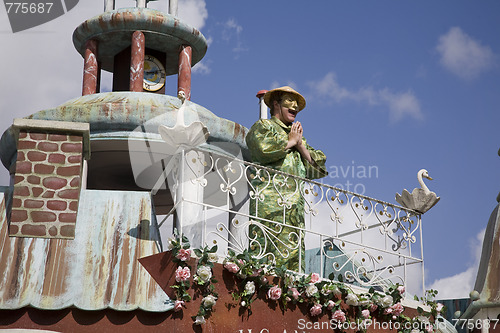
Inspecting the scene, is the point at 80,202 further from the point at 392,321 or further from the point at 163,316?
the point at 392,321

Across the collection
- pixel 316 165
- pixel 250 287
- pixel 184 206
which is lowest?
pixel 250 287

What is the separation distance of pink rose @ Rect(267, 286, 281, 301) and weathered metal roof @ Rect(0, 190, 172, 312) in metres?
1.04

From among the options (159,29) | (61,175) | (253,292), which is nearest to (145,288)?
(253,292)

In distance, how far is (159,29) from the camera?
1293 cm

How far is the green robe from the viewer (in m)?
9.34

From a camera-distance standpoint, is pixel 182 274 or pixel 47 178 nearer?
pixel 182 274

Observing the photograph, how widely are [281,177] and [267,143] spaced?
43cm

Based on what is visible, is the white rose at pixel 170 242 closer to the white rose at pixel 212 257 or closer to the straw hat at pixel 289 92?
the white rose at pixel 212 257

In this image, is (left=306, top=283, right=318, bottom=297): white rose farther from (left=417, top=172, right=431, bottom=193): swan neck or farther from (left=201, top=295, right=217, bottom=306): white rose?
(left=417, top=172, right=431, bottom=193): swan neck

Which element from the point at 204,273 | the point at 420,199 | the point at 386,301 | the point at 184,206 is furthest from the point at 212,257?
the point at 420,199

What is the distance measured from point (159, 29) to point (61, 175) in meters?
4.26

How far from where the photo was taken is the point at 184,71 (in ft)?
43.2

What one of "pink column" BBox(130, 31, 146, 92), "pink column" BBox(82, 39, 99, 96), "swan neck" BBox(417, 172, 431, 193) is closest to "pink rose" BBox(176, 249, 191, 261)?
"swan neck" BBox(417, 172, 431, 193)

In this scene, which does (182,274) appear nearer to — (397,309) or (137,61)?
(397,309)
